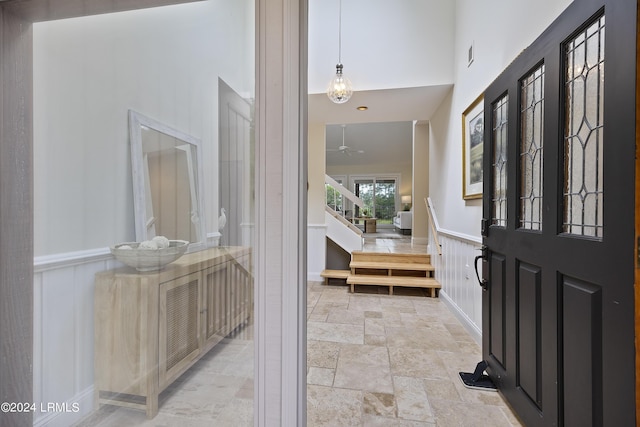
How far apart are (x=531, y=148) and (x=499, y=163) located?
38cm

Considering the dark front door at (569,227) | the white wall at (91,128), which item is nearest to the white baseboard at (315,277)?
the dark front door at (569,227)

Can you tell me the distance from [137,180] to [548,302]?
1.96 m

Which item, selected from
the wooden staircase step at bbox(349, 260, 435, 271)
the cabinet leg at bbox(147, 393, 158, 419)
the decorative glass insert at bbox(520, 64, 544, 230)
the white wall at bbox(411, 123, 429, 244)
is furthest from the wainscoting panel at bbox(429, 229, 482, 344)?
the cabinet leg at bbox(147, 393, 158, 419)

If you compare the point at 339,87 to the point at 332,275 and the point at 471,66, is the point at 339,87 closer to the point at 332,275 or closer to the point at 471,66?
the point at 471,66

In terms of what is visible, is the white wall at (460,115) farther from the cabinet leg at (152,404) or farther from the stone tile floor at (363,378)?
the cabinet leg at (152,404)

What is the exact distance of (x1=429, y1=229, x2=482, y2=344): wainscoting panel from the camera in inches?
95.8

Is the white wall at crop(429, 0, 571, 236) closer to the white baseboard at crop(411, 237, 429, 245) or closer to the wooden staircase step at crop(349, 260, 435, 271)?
the wooden staircase step at crop(349, 260, 435, 271)

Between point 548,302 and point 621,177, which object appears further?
point 548,302

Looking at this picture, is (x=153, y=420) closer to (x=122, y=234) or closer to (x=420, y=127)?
(x=122, y=234)

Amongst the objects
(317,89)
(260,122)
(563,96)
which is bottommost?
(260,122)

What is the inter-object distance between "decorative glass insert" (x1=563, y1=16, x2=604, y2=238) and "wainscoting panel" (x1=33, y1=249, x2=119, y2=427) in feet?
6.62

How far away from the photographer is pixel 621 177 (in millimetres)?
866

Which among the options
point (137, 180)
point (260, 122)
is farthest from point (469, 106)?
point (137, 180)

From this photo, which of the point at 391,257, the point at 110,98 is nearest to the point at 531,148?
the point at 110,98
